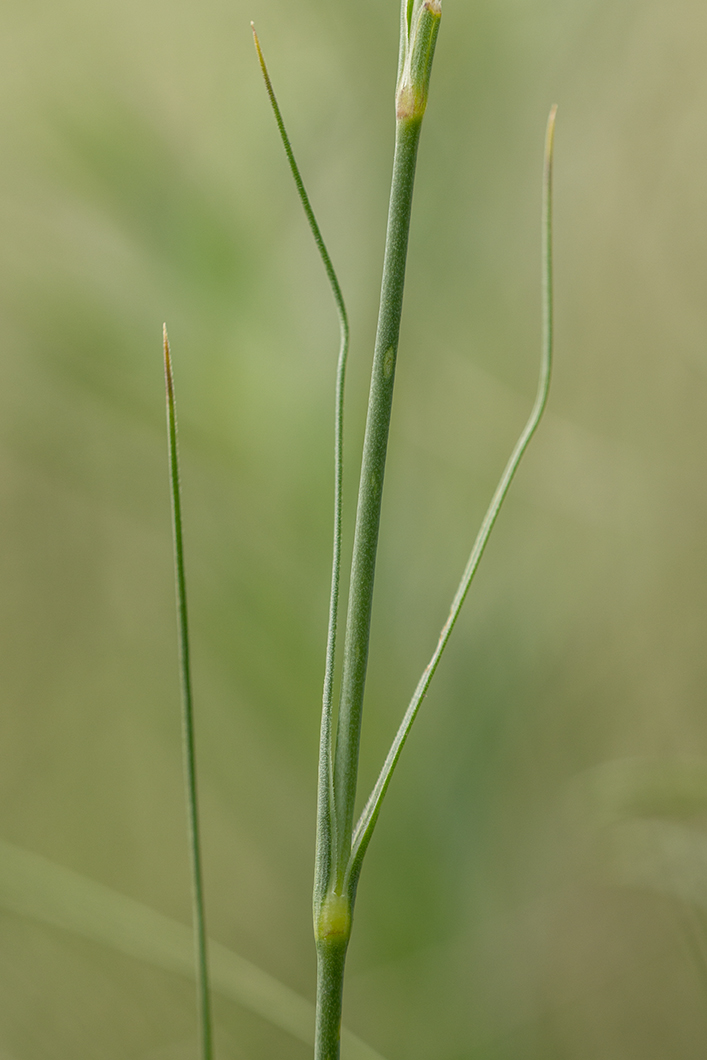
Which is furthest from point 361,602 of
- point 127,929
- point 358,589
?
point 127,929

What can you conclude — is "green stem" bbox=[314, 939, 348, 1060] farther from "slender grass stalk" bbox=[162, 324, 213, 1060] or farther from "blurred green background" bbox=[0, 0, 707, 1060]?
"blurred green background" bbox=[0, 0, 707, 1060]

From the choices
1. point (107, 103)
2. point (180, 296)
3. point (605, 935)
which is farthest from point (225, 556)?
point (605, 935)

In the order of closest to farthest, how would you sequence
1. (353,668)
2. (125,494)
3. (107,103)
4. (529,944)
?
(353,668), (107,103), (529,944), (125,494)

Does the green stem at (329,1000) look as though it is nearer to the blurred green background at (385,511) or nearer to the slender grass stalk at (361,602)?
the slender grass stalk at (361,602)

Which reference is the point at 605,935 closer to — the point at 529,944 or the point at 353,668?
the point at 529,944

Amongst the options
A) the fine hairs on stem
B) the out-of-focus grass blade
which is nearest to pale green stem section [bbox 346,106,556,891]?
the fine hairs on stem
